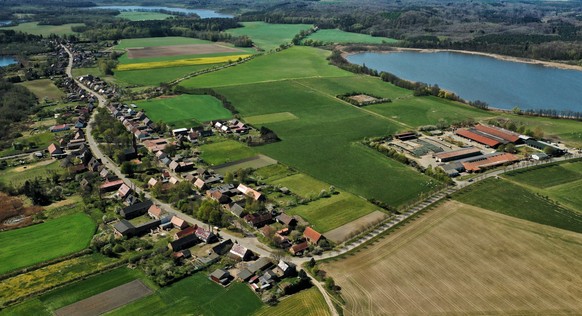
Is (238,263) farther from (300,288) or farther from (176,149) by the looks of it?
(176,149)

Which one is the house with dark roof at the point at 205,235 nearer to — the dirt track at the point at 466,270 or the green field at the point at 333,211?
the green field at the point at 333,211

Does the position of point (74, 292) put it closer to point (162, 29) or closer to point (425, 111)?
point (425, 111)

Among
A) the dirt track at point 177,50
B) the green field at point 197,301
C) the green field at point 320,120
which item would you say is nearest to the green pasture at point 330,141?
the green field at point 320,120

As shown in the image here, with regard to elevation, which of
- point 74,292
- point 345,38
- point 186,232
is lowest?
point 74,292

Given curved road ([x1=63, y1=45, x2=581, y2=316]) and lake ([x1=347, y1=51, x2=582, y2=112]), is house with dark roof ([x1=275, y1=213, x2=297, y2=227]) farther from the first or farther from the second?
lake ([x1=347, y1=51, x2=582, y2=112])

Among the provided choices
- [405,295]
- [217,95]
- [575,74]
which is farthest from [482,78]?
[405,295]

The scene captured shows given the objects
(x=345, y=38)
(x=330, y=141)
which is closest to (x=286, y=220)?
(x=330, y=141)
